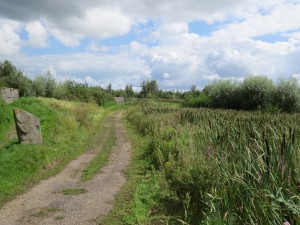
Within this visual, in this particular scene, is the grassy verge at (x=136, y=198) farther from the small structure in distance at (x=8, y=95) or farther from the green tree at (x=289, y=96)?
the green tree at (x=289, y=96)

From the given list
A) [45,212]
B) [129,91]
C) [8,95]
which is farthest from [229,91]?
[129,91]

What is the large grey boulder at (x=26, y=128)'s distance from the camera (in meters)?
14.0

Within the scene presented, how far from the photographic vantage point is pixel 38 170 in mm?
11609

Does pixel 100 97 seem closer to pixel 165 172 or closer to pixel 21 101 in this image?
pixel 21 101

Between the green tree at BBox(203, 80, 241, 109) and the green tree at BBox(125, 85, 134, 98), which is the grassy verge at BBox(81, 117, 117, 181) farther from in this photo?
the green tree at BBox(125, 85, 134, 98)

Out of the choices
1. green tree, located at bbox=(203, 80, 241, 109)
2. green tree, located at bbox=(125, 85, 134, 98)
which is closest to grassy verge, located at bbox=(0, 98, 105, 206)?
green tree, located at bbox=(203, 80, 241, 109)

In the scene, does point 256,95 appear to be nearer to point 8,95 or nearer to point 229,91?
point 229,91

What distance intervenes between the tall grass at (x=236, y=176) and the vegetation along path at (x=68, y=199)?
4.99ft

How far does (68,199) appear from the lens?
8.68 metres

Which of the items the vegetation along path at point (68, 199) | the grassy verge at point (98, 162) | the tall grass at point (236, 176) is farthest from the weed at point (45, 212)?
the grassy verge at point (98, 162)

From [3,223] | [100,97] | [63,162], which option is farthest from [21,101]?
[100,97]

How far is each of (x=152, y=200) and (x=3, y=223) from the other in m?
3.27

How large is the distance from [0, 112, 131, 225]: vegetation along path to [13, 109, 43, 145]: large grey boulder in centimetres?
235

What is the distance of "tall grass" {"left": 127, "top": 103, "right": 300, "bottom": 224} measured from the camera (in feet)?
13.7
